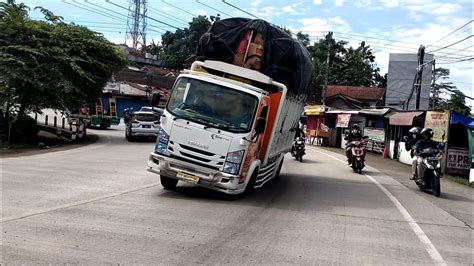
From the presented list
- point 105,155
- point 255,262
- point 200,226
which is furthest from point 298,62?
point 105,155

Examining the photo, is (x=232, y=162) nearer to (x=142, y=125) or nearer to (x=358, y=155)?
(x=358, y=155)

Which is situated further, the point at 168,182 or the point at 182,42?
the point at 182,42

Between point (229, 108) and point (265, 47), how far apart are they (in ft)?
5.68

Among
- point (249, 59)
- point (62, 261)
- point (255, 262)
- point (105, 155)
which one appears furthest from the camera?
point (105, 155)

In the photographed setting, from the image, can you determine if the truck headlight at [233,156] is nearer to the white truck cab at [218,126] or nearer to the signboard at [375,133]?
the white truck cab at [218,126]

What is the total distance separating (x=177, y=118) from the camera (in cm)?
1002

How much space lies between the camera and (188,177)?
32.4 feet

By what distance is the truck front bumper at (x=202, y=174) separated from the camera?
975 centimetres

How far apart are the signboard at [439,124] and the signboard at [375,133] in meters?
9.48

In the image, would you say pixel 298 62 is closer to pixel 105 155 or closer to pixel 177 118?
pixel 177 118

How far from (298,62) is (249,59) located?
1.10m

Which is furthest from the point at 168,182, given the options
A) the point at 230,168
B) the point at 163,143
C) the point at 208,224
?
the point at 208,224

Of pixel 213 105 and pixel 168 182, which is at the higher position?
pixel 213 105

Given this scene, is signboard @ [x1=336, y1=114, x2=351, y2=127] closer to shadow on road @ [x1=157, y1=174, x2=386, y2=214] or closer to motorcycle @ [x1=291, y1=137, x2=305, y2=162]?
motorcycle @ [x1=291, y1=137, x2=305, y2=162]
